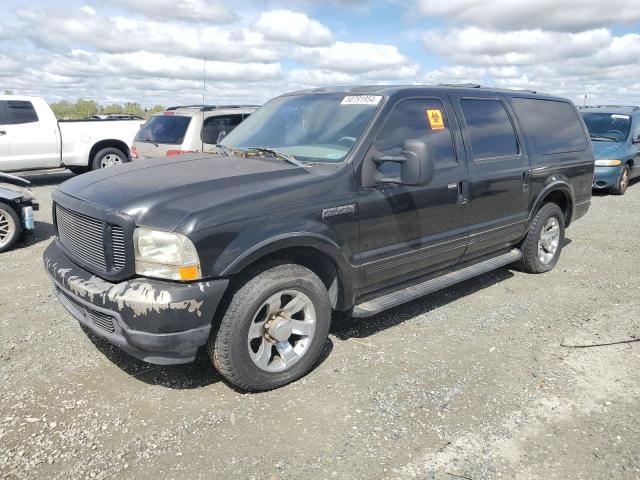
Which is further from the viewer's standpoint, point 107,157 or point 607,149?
point 107,157

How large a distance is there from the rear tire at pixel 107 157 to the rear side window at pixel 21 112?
147 centimetres

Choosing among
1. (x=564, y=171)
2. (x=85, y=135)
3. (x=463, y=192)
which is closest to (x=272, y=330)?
(x=463, y=192)

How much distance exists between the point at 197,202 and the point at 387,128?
157cm

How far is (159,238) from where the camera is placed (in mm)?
2791

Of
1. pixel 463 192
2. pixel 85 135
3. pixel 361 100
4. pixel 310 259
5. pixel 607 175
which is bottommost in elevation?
pixel 607 175

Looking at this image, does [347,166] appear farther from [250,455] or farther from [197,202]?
[250,455]

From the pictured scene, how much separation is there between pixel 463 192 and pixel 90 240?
2856 millimetres

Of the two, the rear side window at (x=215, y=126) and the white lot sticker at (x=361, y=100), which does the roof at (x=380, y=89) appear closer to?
the white lot sticker at (x=361, y=100)

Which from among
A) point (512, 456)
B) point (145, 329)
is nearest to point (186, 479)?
point (145, 329)

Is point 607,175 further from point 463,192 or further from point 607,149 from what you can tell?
point 463,192

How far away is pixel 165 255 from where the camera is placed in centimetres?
279

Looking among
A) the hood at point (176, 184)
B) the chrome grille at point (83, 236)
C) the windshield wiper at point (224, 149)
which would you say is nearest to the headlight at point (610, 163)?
the windshield wiper at point (224, 149)

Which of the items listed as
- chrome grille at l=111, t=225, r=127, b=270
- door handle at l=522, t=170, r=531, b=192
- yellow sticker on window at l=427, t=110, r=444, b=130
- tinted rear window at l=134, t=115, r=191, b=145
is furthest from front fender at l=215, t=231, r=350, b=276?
tinted rear window at l=134, t=115, r=191, b=145

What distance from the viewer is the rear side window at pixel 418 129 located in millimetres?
3721
